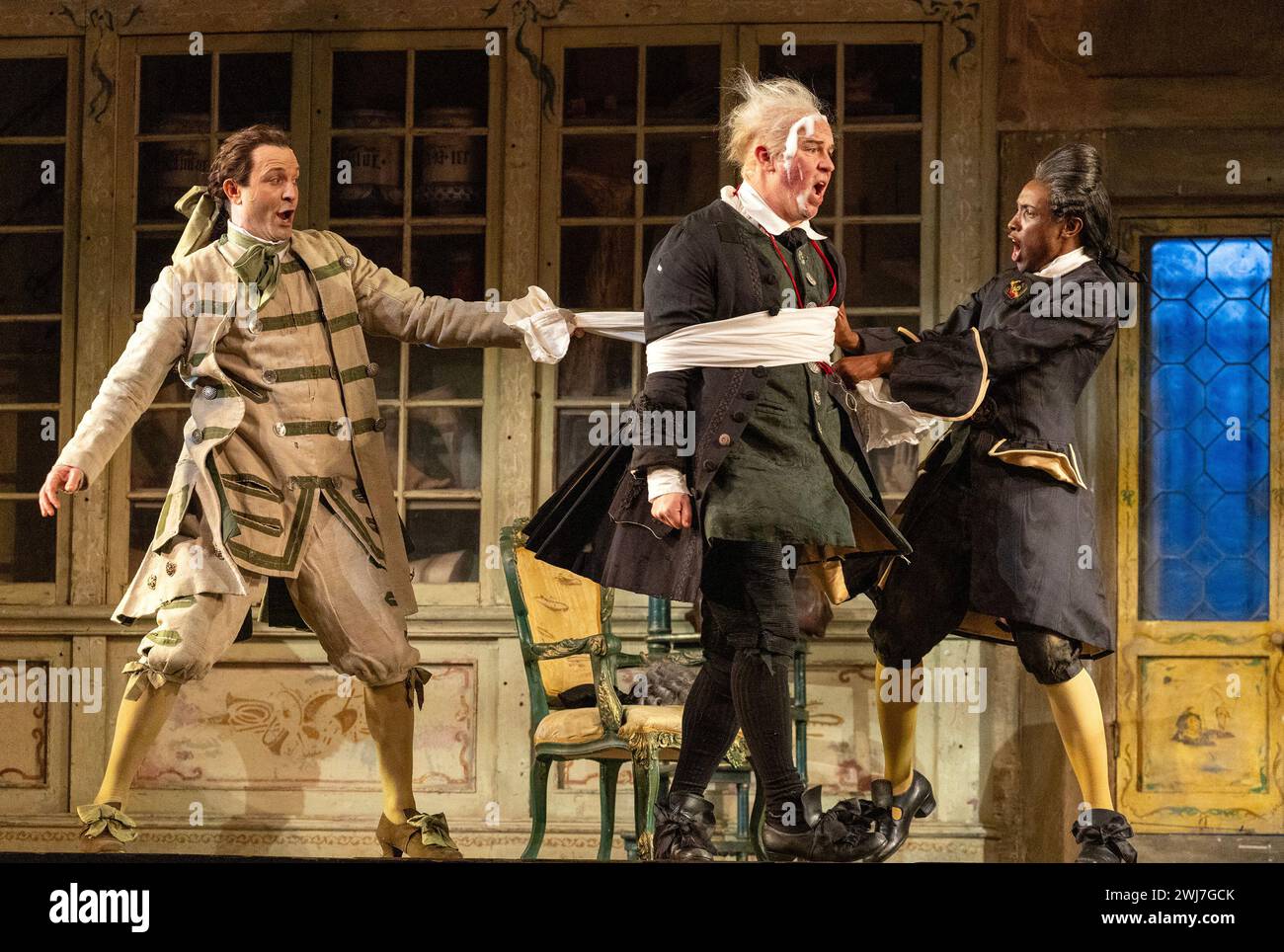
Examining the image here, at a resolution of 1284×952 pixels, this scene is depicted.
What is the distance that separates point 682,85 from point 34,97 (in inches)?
81.3

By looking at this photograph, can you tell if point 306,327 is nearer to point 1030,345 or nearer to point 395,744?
point 395,744

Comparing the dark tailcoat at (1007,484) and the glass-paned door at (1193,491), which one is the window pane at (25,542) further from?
the glass-paned door at (1193,491)

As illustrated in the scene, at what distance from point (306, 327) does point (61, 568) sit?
6.06 ft

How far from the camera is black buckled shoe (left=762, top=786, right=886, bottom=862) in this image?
12.4 ft

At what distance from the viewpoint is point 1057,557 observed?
4.08 meters

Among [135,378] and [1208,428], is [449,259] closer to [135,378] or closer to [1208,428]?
[135,378]

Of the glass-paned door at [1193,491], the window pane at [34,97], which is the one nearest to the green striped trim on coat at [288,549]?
the window pane at [34,97]

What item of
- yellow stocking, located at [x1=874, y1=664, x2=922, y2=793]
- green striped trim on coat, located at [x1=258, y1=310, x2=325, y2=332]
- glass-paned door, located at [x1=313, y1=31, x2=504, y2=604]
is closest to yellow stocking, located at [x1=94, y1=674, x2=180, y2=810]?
green striped trim on coat, located at [x1=258, y1=310, x2=325, y2=332]

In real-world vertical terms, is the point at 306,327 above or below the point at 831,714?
above

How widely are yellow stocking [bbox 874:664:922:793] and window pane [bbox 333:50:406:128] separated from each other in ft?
8.19
